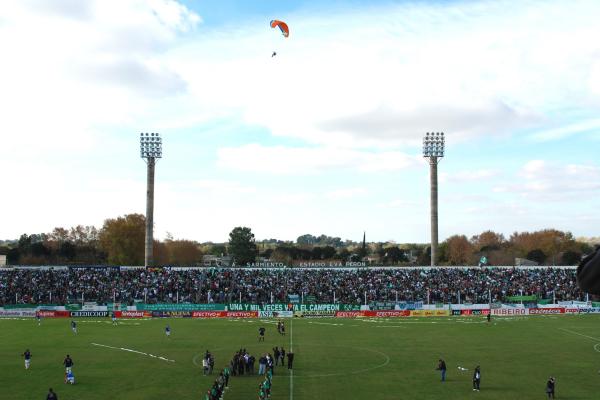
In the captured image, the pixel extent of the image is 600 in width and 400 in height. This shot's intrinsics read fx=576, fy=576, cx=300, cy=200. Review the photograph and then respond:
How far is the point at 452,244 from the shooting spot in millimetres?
179750

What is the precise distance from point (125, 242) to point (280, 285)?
236 ft

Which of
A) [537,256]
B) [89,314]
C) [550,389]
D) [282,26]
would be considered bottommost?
[89,314]

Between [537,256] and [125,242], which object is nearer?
[125,242]

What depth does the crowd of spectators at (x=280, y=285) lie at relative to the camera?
78.1 m

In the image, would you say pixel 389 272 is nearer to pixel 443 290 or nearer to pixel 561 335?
pixel 443 290

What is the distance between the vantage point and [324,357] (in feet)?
145

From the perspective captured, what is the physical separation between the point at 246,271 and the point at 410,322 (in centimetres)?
3226

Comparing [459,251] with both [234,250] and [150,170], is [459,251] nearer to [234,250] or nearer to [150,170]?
[234,250]

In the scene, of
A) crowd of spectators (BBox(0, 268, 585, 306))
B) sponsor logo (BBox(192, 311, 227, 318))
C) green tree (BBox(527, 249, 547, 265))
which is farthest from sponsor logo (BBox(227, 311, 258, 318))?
green tree (BBox(527, 249, 547, 265))

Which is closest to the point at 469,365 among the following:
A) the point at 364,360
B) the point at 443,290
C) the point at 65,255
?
the point at 364,360

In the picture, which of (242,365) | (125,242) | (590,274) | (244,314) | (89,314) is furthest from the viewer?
(125,242)

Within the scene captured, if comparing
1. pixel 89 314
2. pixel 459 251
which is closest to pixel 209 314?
pixel 89 314

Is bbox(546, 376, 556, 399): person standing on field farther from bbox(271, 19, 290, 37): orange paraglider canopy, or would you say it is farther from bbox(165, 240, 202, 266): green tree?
bbox(165, 240, 202, 266): green tree

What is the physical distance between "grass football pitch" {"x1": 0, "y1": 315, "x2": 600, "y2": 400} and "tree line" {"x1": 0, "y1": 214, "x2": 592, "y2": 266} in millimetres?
77223
